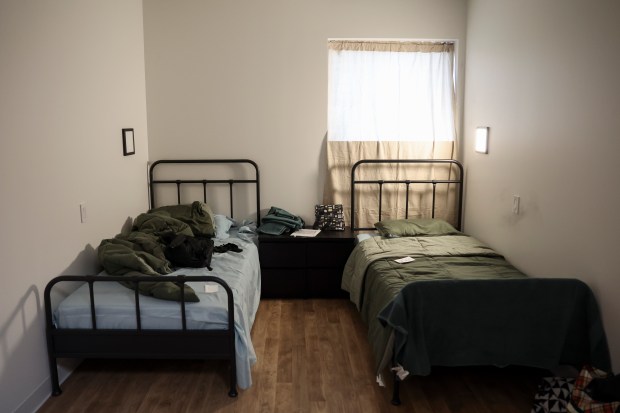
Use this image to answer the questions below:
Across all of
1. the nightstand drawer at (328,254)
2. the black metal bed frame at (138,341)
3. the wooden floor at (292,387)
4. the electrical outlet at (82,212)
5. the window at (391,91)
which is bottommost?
the wooden floor at (292,387)

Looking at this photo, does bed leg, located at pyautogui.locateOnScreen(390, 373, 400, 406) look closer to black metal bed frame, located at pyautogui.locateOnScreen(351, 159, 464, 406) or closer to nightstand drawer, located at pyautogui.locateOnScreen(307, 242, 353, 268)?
nightstand drawer, located at pyautogui.locateOnScreen(307, 242, 353, 268)

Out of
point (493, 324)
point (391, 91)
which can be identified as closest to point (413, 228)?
point (391, 91)

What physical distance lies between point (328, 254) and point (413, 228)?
2.25ft

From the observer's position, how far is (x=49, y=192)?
122 inches

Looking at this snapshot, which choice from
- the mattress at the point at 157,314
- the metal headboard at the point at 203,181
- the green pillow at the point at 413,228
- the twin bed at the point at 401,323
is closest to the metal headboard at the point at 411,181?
the green pillow at the point at 413,228

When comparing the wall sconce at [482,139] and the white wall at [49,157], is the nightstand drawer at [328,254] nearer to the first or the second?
the wall sconce at [482,139]

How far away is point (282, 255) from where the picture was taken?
459cm

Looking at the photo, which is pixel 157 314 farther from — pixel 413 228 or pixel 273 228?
pixel 413 228

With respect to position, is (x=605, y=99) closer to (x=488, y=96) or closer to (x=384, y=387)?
(x=488, y=96)

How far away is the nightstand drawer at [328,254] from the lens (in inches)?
181

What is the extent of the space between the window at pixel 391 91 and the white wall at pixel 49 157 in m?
1.72

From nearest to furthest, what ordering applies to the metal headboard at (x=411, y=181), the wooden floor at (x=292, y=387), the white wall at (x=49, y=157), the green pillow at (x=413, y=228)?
1. the white wall at (x=49, y=157)
2. the wooden floor at (x=292, y=387)
3. the green pillow at (x=413, y=228)
4. the metal headboard at (x=411, y=181)

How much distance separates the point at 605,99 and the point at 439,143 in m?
2.09

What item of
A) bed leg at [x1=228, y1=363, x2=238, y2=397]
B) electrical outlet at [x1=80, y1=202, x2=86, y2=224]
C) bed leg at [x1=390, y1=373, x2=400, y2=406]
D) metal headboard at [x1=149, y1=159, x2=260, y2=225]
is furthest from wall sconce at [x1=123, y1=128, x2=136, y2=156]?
bed leg at [x1=390, y1=373, x2=400, y2=406]
